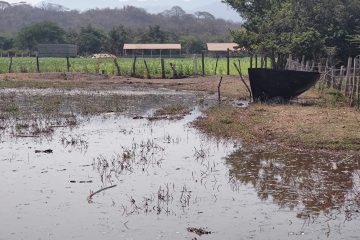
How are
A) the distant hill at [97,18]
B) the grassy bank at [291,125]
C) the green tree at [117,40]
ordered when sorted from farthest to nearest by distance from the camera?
the distant hill at [97,18]
the green tree at [117,40]
the grassy bank at [291,125]

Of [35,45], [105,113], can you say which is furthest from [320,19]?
[35,45]

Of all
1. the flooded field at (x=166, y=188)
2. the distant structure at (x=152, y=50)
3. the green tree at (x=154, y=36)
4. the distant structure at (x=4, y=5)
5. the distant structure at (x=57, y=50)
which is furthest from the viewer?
the distant structure at (x=4, y=5)

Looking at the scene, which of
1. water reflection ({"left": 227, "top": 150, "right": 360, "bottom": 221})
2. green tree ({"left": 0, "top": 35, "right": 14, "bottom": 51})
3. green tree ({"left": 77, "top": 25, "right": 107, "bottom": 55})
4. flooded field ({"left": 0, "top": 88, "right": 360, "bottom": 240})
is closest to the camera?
flooded field ({"left": 0, "top": 88, "right": 360, "bottom": 240})

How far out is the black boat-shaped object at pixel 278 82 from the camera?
1880 centimetres

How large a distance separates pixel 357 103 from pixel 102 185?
34.7ft

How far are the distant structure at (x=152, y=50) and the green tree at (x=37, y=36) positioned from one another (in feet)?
42.2

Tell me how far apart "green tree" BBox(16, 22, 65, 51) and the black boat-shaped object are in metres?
63.1

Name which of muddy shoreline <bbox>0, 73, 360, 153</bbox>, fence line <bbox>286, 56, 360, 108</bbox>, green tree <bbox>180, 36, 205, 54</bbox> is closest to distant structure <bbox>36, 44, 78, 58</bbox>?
green tree <bbox>180, 36, 205, 54</bbox>

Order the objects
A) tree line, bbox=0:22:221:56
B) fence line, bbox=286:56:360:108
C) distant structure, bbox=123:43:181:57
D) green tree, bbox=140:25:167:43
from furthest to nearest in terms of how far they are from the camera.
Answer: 1. green tree, bbox=140:25:167:43
2. tree line, bbox=0:22:221:56
3. distant structure, bbox=123:43:181:57
4. fence line, bbox=286:56:360:108

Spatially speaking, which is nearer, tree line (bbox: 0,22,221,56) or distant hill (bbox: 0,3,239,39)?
tree line (bbox: 0,22,221,56)

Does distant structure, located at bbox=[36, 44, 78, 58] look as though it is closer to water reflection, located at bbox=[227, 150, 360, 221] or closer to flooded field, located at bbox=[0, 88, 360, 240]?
flooded field, located at bbox=[0, 88, 360, 240]

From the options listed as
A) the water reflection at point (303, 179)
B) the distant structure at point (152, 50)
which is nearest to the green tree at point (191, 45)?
the distant structure at point (152, 50)

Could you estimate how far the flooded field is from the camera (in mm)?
6859

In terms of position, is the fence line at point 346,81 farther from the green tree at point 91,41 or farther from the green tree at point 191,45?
the green tree at point 191,45
